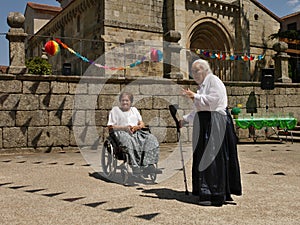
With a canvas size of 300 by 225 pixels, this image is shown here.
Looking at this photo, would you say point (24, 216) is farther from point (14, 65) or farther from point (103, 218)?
point (14, 65)

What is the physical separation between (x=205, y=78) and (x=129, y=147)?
1495 millimetres

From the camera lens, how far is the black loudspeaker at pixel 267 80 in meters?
11.0

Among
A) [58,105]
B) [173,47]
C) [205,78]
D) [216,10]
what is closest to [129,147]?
[205,78]

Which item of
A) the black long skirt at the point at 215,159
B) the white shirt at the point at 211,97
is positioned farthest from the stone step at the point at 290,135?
the white shirt at the point at 211,97

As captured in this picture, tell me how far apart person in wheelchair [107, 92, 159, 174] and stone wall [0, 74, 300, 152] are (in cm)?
371

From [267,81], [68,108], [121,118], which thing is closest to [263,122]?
[267,81]

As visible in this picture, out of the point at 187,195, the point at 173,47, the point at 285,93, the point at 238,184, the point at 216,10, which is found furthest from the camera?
the point at 216,10

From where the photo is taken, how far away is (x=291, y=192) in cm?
380

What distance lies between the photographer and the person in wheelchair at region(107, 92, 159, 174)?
441 cm

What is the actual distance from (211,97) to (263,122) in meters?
6.79

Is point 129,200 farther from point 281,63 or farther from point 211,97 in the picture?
point 281,63

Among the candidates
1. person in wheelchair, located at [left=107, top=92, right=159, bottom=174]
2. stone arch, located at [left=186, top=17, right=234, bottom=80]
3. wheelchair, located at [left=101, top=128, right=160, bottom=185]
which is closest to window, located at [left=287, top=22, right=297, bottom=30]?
stone arch, located at [left=186, top=17, right=234, bottom=80]

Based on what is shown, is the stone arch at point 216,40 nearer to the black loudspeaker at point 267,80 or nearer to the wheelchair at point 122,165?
the black loudspeaker at point 267,80

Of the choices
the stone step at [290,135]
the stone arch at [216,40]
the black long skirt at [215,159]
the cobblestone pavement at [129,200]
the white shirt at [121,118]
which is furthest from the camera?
the stone arch at [216,40]
